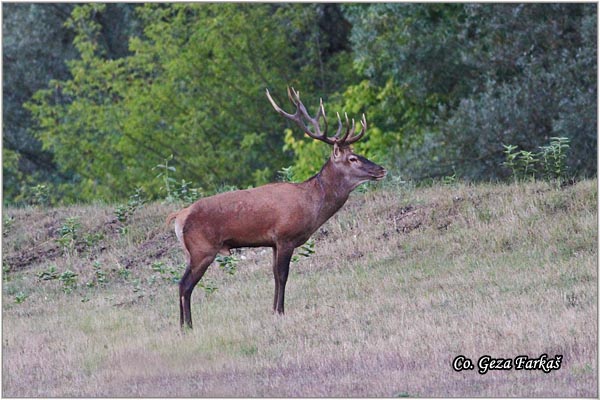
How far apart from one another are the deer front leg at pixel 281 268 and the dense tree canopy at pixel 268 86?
31.5ft

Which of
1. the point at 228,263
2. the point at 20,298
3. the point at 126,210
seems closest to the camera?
the point at 228,263

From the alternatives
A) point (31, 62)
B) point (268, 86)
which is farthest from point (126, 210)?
point (31, 62)

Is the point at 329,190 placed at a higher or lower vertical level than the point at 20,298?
higher

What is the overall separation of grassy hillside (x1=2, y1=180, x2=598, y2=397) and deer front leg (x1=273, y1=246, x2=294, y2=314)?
0.22 metres

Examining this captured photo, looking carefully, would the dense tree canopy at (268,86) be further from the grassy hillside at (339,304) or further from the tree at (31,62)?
the grassy hillside at (339,304)

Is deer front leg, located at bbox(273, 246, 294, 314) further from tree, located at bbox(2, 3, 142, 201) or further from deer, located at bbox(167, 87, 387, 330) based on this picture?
tree, located at bbox(2, 3, 142, 201)

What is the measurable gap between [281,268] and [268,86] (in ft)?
57.0

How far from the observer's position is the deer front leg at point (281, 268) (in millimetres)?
11891

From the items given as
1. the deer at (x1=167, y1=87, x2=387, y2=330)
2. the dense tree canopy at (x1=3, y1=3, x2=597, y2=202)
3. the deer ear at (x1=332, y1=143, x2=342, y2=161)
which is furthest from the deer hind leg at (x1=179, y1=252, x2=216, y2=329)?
the dense tree canopy at (x1=3, y1=3, x2=597, y2=202)

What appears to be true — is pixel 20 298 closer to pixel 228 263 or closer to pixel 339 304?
pixel 228 263

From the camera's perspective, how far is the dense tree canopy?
21.9 meters

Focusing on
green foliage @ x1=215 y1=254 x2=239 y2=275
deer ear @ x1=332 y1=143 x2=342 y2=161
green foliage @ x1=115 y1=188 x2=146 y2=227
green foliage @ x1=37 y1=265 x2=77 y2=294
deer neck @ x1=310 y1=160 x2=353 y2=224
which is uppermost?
deer ear @ x1=332 y1=143 x2=342 y2=161

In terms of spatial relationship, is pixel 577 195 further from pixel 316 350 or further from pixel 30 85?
pixel 30 85

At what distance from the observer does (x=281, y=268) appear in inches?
470
